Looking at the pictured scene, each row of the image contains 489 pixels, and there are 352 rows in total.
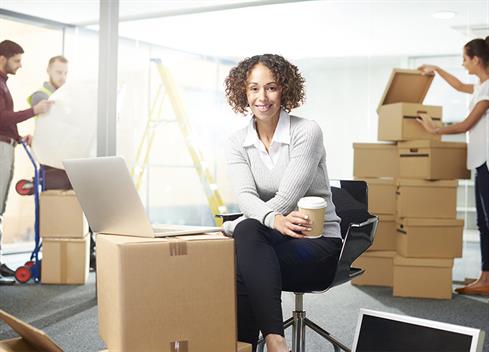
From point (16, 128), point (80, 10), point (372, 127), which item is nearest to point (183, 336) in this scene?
point (16, 128)

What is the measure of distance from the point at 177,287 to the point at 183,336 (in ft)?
0.45

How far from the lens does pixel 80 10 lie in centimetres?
484

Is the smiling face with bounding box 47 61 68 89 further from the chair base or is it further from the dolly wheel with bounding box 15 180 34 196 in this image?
the chair base

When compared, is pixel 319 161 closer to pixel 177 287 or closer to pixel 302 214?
pixel 302 214

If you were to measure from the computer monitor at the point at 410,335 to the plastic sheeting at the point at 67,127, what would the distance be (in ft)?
9.51

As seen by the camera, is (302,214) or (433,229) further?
(433,229)

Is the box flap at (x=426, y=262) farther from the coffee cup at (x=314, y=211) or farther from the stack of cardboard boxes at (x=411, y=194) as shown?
the coffee cup at (x=314, y=211)

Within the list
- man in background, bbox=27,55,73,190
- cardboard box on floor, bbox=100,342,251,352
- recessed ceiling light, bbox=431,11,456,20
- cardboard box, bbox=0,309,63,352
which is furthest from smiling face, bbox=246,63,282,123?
recessed ceiling light, bbox=431,11,456,20

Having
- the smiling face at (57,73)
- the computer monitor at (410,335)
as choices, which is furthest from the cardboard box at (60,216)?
the computer monitor at (410,335)

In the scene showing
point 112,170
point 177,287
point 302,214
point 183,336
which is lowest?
point 183,336

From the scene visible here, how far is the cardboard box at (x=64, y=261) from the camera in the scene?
433 cm

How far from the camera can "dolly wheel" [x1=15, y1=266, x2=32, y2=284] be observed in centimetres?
431

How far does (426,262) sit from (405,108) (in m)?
0.98

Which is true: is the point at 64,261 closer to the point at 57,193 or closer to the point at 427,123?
the point at 57,193
